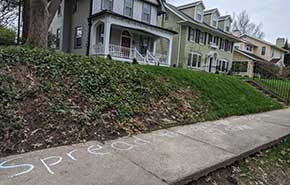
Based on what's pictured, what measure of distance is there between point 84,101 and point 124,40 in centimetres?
1395

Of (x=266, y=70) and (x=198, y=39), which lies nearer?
(x=198, y=39)

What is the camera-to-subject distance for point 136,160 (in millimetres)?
3402

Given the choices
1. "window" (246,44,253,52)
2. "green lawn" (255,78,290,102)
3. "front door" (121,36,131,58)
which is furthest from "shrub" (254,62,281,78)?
"front door" (121,36,131,58)

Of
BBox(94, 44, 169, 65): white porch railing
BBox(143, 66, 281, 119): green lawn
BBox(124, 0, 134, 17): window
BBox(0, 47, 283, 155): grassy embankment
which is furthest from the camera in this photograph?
BBox(124, 0, 134, 17): window

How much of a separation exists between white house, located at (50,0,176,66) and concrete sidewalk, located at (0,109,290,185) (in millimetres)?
11344

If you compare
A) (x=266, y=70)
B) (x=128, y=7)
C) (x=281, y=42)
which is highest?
(x=281, y=42)

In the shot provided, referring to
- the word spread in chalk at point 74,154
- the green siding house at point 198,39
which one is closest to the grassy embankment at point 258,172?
the word spread in chalk at point 74,154

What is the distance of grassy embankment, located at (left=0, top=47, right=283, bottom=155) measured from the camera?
409cm

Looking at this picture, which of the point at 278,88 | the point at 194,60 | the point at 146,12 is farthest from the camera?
the point at 194,60

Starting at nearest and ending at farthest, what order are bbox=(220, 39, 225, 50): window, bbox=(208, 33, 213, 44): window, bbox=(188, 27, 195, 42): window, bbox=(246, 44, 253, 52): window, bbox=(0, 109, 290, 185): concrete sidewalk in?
bbox=(0, 109, 290, 185): concrete sidewalk
bbox=(188, 27, 195, 42): window
bbox=(208, 33, 213, 44): window
bbox=(220, 39, 225, 50): window
bbox=(246, 44, 253, 52): window

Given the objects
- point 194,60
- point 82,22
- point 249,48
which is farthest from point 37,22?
point 249,48

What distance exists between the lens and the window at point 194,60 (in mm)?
23625

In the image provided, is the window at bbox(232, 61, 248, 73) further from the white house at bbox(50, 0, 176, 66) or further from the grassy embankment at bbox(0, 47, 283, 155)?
the grassy embankment at bbox(0, 47, 283, 155)

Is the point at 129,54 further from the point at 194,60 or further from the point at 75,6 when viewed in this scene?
the point at 194,60
